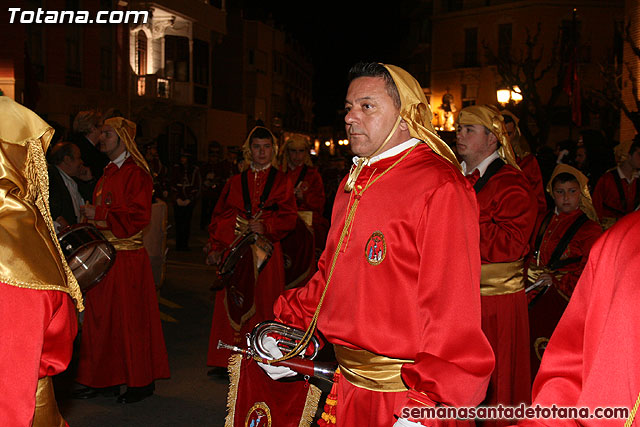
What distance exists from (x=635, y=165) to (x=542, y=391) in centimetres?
806

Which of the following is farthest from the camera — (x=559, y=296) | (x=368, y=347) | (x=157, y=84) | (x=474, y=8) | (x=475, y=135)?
(x=474, y=8)

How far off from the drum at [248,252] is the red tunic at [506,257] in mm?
2451

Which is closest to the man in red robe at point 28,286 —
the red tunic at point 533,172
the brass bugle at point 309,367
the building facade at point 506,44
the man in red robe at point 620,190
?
the brass bugle at point 309,367

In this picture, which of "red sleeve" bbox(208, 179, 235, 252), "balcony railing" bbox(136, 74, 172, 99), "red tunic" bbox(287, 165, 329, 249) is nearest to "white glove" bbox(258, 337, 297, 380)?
"red sleeve" bbox(208, 179, 235, 252)

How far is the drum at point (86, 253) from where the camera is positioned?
494cm

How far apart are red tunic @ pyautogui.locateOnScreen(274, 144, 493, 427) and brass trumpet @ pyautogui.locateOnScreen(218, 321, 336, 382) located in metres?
0.13

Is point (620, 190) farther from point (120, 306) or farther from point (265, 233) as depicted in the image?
point (120, 306)

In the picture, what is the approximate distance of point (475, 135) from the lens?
491cm

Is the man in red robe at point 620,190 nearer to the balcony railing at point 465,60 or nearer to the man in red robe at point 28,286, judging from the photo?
the man in red robe at point 28,286

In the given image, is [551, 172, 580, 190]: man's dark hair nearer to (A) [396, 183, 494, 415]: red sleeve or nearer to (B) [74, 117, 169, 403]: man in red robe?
(B) [74, 117, 169, 403]: man in red robe

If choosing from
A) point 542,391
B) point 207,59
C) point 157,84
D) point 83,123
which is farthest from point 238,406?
point 207,59

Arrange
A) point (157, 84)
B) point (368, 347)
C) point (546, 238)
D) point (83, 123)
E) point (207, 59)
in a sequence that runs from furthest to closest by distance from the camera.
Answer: point (207, 59)
point (157, 84)
point (83, 123)
point (546, 238)
point (368, 347)

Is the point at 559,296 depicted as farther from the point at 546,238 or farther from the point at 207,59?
the point at 207,59

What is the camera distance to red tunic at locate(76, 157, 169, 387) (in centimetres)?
582
